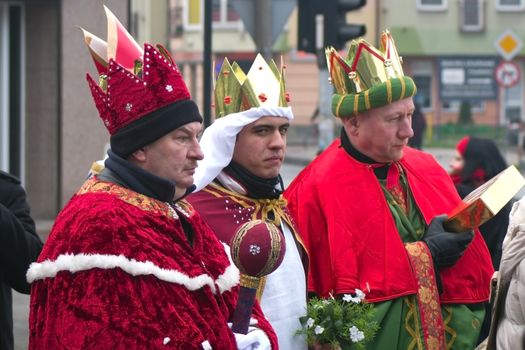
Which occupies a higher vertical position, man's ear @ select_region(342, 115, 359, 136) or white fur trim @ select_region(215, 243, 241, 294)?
man's ear @ select_region(342, 115, 359, 136)

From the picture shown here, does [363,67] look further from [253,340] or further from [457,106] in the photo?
[457,106]

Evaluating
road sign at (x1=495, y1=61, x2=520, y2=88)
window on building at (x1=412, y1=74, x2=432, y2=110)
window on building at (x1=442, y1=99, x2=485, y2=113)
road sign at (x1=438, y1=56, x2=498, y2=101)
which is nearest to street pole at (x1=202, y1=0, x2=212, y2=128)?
road sign at (x1=495, y1=61, x2=520, y2=88)

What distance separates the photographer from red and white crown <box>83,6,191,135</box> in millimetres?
4062

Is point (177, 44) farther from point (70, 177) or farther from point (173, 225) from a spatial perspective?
point (173, 225)

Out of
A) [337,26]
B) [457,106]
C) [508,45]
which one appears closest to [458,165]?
[337,26]

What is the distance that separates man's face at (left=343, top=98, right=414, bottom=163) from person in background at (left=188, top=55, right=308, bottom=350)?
1.46 feet

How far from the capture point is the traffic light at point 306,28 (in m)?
11.7

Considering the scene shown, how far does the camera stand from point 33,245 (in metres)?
5.09

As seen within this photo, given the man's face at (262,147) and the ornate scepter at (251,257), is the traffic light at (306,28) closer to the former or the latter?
the man's face at (262,147)

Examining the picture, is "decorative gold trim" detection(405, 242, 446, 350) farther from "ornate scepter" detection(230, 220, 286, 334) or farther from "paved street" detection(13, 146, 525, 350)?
"paved street" detection(13, 146, 525, 350)

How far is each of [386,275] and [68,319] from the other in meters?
2.16

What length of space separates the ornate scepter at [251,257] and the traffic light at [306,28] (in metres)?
7.66

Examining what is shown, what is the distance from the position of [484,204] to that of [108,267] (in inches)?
89.7

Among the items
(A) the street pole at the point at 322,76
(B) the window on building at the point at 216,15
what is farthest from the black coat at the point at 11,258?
(B) the window on building at the point at 216,15
